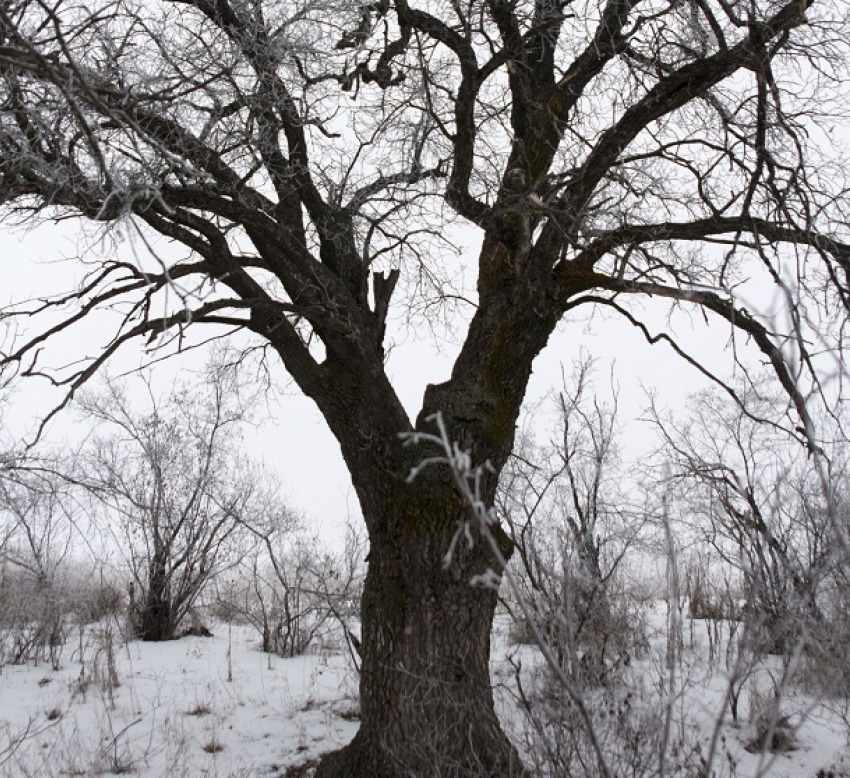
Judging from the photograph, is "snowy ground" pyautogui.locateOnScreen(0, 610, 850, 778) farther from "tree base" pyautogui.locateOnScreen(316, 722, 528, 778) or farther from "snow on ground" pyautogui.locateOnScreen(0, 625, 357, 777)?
"tree base" pyautogui.locateOnScreen(316, 722, 528, 778)

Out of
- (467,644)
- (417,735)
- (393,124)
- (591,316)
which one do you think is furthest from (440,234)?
(417,735)

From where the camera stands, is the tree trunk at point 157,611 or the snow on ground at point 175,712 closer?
the snow on ground at point 175,712

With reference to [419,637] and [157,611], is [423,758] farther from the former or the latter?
[157,611]

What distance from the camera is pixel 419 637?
13.1 ft

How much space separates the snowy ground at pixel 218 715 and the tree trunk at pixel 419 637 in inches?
17.7

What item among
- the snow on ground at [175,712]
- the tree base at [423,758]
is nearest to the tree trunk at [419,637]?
the tree base at [423,758]

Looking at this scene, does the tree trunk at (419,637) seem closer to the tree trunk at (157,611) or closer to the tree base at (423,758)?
the tree base at (423,758)

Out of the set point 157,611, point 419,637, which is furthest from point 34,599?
point 419,637

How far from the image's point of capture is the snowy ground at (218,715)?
4.70 metres

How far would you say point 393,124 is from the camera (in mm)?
5406

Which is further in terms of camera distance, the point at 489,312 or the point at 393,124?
the point at 393,124

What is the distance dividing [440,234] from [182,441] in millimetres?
5224

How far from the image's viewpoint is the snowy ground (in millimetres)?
4699

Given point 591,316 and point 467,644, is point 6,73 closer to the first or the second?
point 467,644
